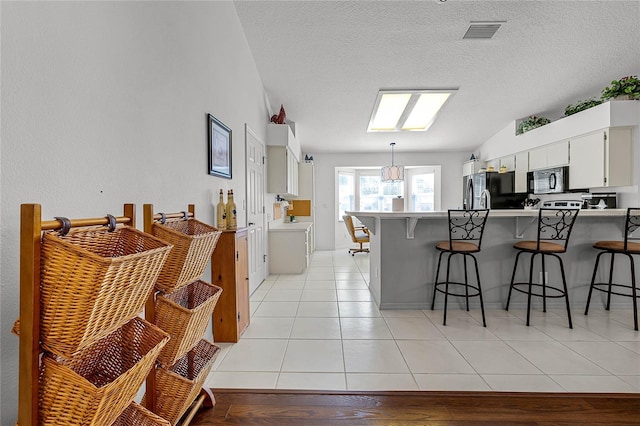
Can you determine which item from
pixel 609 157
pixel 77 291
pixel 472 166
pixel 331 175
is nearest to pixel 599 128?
pixel 609 157

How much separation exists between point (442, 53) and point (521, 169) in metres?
3.16

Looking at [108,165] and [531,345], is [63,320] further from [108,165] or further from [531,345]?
[531,345]

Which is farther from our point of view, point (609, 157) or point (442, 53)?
point (609, 157)

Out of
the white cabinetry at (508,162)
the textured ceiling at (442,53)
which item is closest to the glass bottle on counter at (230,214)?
the textured ceiling at (442,53)

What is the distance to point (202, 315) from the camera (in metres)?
1.42

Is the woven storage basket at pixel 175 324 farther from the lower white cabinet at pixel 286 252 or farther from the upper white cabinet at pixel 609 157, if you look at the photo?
the upper white cabinet at pixel 609 157

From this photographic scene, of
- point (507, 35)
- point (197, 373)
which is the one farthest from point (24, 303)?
point (507, 35)

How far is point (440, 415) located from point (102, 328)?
64.6 inches

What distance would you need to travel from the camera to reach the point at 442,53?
3.68 meters

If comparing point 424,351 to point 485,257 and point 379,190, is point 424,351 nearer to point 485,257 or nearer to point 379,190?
point 485,257

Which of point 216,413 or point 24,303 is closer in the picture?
point 24,303

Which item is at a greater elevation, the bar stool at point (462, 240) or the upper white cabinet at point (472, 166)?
the upper white cabinet at point (472, 166)

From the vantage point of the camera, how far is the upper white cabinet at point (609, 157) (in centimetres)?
389

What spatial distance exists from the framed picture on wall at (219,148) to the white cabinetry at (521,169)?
5.27 m
